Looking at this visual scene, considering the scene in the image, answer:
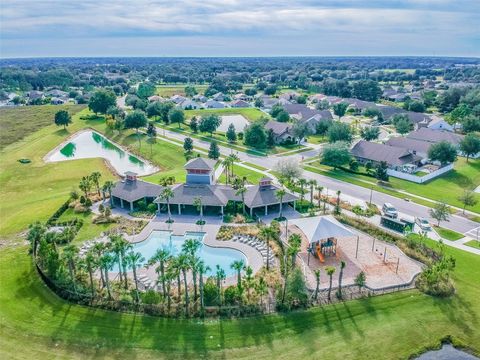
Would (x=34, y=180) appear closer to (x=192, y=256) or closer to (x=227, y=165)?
(x=227, y=165)

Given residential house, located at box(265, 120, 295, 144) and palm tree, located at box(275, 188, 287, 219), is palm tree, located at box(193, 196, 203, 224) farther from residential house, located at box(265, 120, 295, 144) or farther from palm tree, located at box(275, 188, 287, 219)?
residential house, located at box(265, 120, 295, 144)

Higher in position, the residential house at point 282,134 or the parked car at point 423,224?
the residential house at point 282,134

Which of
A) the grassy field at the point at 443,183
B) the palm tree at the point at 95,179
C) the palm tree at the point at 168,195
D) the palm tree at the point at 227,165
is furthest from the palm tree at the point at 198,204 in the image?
the grassy field at the point at 443,183

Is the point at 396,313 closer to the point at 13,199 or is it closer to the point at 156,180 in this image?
the point at 156,180

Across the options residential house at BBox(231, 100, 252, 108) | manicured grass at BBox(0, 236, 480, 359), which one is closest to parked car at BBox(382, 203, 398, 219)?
manicured grass at BBox(0, 236, 480, 359)

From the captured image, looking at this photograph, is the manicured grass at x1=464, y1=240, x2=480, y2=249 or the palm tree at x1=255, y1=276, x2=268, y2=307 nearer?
the palm tree at x1=255, y1=276, x2=268, y2=307

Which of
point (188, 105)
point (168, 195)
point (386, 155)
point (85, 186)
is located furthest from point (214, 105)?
point (168, 195)

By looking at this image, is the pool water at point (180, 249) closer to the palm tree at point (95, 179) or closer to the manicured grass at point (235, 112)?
the palm tree at point (95, 179)
